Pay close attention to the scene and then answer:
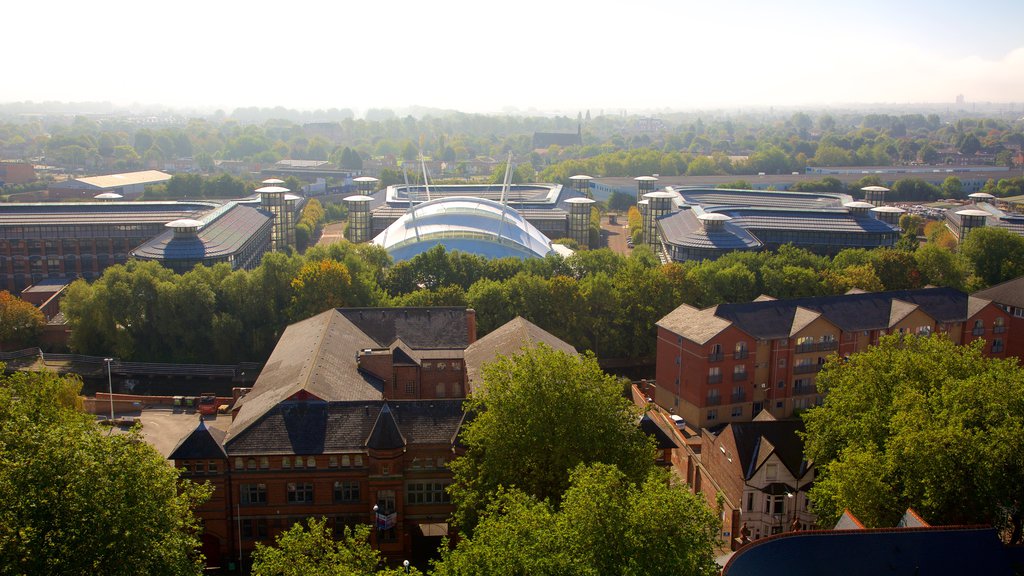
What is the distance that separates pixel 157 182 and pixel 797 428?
504ft

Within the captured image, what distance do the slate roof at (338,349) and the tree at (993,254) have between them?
56.4 m

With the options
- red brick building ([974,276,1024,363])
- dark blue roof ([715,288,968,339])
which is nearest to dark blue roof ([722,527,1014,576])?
dark blue roof ([715,288,968,339])

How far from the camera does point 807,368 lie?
5722cm

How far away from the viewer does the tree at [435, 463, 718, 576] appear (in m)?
25.8

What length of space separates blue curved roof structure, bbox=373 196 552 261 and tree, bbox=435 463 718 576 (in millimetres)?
62686

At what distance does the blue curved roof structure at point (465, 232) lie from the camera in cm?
9112

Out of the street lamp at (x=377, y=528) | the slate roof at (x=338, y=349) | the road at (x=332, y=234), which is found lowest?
the street lamp at (x=377, y=528)

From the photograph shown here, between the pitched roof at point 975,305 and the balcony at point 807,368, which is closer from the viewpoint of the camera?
the balcony at point 807,368

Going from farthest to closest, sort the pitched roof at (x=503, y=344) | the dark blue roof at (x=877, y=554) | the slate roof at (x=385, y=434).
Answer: the pitched roof at (x=503, y=344) → the slate roof at (x=385, y=434) → the dark blue roof at (x=877, y=554)

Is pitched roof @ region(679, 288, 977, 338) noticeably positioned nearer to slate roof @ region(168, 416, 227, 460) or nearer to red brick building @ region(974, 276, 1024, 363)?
red brick building @ region(974, 276, 1024, 363)

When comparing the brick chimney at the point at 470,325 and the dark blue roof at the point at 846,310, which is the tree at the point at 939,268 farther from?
the brick chimney at the point at 470,325

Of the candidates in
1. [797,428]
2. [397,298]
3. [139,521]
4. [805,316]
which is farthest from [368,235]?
[139,521]

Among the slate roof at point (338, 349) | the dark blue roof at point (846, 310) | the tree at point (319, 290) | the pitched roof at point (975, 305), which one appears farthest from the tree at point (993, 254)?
the tree at point (319, 290)

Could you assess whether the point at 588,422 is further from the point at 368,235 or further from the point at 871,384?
the point at 368,235
